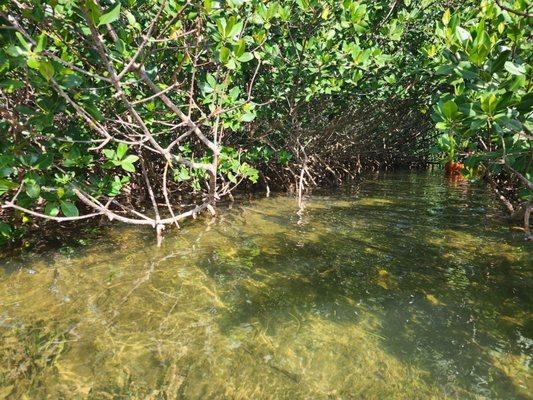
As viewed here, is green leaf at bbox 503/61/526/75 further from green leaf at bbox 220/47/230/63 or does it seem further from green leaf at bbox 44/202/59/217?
green leaf at bbox 44/202/59/217

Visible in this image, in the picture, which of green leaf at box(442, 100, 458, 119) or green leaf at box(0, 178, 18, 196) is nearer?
green leaf at box(442, 100, 458, 119)

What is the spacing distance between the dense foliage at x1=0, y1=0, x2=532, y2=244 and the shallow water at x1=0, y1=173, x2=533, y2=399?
57 centimetres

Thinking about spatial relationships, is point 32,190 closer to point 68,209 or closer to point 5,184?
point 5,184

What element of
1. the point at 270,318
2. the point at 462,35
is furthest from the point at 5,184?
the point at 462,35

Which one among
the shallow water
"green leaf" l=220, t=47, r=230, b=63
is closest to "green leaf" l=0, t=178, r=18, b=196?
the shallow water

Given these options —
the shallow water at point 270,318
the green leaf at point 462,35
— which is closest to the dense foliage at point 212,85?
the green leaf at point 462,35

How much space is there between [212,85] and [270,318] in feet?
6.60

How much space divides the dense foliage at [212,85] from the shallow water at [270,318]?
569 mm

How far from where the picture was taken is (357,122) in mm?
8016

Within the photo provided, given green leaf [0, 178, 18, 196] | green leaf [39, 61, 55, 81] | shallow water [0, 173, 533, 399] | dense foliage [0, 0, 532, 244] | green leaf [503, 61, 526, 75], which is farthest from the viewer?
green leaf [0, 178, 18, 196]

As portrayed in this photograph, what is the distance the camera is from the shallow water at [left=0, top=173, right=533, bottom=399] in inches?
70.7

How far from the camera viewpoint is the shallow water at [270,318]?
1.79m

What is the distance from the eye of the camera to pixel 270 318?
2342mm

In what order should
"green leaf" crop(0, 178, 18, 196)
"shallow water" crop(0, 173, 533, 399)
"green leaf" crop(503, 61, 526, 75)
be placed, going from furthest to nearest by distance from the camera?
"green leaf" crop(0, 178, 18, 196) → "green leaf" crop(503, 61, 526, 75) → "shallow water" crop(0, 173, 533, 399)
